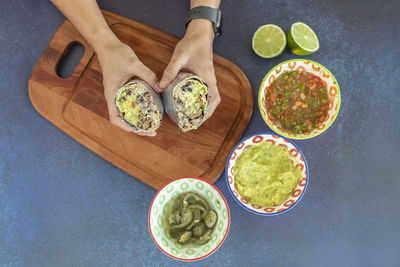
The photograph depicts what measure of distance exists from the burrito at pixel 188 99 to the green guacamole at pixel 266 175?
258 mm

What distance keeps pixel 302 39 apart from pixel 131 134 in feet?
2.84

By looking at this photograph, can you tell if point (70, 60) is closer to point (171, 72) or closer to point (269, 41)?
point (171, 72)

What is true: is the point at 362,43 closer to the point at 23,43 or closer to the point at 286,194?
the point at 286,194

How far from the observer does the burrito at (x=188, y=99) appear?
1032 millimetres

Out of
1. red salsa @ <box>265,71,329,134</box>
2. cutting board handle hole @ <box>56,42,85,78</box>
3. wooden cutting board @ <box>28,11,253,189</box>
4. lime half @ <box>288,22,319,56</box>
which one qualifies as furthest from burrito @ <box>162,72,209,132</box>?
cutting board handle hole @ <box>56,42,85,78</box>

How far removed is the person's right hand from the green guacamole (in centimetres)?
40

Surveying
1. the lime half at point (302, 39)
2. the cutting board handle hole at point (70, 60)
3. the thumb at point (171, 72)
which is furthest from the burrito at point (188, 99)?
the cutting board handle hole at point (70, 60)

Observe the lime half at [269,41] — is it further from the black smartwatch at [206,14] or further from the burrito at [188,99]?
the burrito at [188,99]

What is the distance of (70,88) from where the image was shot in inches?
52.2

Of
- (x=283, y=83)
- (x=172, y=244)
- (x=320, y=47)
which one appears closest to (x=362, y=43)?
(x=320, y=47)

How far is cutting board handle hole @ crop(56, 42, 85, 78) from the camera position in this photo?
1.38 m

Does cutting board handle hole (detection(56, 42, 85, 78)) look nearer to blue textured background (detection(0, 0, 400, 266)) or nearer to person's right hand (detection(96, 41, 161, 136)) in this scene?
blue textured background (detection(0, 0, 400, 266))

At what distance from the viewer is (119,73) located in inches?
45.4

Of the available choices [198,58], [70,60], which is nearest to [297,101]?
[198,58]
